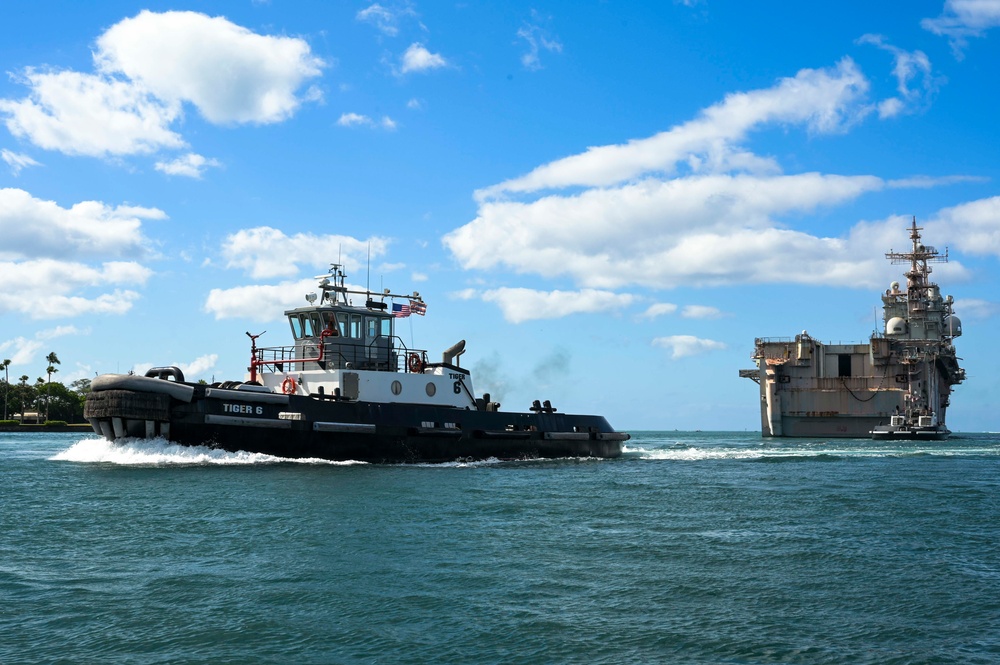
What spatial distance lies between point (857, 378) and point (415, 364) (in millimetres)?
51596

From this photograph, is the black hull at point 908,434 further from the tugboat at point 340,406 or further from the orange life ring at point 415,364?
the orange life ring at point 415,364

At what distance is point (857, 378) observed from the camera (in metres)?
70.1

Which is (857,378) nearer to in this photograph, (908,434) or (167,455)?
(908,434)

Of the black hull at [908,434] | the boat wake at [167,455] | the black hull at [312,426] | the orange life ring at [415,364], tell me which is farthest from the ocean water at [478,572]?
the black hull at [908,434]

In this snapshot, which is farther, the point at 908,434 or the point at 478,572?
the point at 908,434

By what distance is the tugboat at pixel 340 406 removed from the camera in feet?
74.4

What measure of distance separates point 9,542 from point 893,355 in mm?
67647

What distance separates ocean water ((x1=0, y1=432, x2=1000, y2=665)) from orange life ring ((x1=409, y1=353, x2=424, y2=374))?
7.62 metres

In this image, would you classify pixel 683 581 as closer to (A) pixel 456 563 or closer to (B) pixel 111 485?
(A) pixel 456 563

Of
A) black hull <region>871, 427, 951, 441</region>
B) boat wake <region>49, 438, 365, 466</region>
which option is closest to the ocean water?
boat wake <region>49, 438, 365, 466</region>

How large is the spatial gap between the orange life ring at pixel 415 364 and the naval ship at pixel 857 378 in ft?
159

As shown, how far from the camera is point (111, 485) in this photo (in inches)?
747

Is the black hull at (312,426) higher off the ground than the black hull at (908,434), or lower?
higher

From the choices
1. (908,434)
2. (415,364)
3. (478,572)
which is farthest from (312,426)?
→ (908,434)
